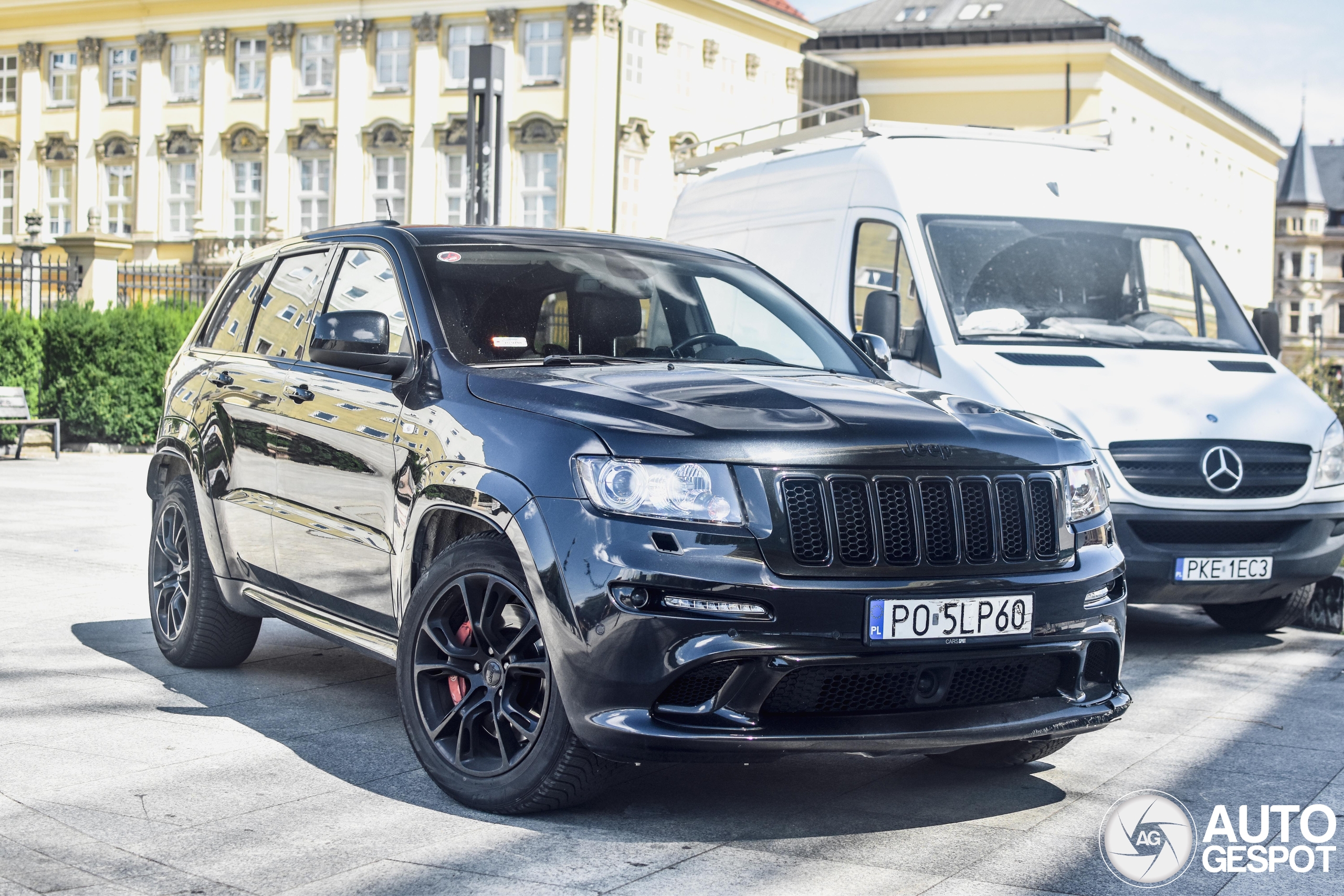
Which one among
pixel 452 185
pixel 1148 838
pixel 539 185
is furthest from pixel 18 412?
pixel 452 185

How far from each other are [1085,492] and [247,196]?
4804cm

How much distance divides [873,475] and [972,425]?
1.67 ft

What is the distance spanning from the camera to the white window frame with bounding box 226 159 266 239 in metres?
49.9

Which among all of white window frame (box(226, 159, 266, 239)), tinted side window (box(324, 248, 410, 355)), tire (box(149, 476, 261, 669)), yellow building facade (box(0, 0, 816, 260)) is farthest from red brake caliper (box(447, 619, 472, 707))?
white window frame (box(226, 159, 266, 239))

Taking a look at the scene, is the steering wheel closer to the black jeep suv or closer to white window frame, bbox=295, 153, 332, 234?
the black jeep suv

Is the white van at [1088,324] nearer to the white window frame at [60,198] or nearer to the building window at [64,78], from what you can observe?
the white window frame at [60,198]

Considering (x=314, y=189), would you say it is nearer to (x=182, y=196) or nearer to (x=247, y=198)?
(x=247, y=198)

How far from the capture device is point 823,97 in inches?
2168

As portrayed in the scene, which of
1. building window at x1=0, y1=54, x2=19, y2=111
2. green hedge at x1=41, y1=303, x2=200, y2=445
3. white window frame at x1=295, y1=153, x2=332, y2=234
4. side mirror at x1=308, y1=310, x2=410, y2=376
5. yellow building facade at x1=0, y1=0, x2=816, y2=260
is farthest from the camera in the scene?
building window at x1=0, y1=54, x2=19, y2=111

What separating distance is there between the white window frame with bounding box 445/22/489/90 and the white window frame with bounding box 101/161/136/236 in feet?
36.6

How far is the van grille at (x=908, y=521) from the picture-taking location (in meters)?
4.25

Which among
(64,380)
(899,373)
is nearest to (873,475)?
(899,373)

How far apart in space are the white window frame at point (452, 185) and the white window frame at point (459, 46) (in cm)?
191

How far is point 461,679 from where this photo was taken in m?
4.77
